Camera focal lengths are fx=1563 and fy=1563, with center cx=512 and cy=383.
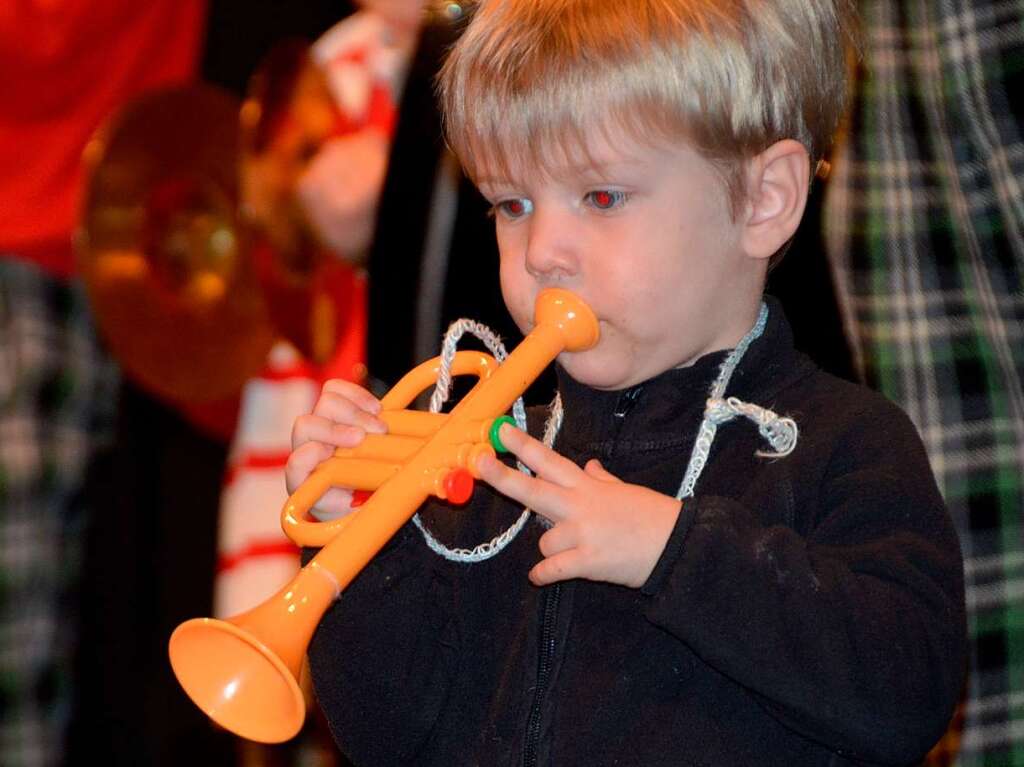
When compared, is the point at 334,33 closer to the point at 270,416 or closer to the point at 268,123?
the point at 268,123

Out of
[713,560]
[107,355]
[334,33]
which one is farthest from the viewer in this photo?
[107,355]

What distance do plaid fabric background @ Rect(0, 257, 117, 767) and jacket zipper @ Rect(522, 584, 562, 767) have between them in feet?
5.97

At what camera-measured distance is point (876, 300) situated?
149cm

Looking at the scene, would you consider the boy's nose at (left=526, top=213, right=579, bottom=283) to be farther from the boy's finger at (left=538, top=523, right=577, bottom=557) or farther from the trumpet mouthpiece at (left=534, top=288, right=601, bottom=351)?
the boy's finger at (left=538, top=523, right=577, bottom=557)

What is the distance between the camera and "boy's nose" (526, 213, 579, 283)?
105cm

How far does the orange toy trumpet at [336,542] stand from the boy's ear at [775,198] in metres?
0.14

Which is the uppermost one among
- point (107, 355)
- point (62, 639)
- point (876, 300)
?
point (876, 300)

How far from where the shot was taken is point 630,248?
1042 millimetres

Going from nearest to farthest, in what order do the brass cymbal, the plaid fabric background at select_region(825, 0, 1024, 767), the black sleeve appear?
1. the black sleeve
2. the plaid fabric background at select_region(825, 0, 1024, 767)
3. the brass cymbal

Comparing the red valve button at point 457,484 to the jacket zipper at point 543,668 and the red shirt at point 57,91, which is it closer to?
the jacket zipper at point 543,668

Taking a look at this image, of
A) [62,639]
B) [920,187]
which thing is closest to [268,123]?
[62,639]

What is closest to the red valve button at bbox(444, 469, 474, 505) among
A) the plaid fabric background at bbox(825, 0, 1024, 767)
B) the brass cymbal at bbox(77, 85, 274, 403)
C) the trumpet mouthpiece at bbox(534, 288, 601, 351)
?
the trumpet mouthpiece at bbox(534, 288, 601, 351)

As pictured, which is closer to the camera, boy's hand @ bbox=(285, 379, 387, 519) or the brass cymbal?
boy's hand @ bbox=(285, 379, 387, 519)

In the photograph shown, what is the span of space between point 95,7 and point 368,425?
5.93 feet
